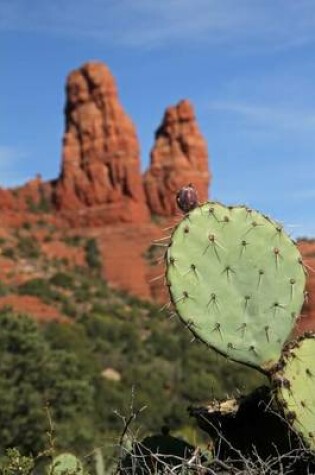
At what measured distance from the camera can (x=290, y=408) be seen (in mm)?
3002

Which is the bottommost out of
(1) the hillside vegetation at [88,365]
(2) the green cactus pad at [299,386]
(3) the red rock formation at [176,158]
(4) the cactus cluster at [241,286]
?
(1) the hillside vegetation at [88,365]

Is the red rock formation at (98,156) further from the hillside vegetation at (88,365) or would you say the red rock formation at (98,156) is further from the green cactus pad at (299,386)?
the green cactus pad at (299,386)

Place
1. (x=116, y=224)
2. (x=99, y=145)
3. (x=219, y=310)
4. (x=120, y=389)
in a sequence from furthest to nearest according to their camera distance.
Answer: (x=99, y=145)
(x=116, y=224)
(x=120, y=389)
(x=219, y=310)

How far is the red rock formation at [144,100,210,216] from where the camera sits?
7111 cm

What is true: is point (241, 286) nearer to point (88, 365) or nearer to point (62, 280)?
point (88, 365)

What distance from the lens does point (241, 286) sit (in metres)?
3.27

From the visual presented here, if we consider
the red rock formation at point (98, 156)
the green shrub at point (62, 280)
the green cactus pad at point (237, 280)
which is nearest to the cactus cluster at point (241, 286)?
the green cactus pad at point (237, 280)

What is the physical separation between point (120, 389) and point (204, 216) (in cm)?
2620

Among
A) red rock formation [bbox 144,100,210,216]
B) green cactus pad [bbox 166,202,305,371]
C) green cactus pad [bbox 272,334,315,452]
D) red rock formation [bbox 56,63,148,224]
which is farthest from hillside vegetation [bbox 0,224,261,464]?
→ red rock formation [bbox 144,100,210,216]

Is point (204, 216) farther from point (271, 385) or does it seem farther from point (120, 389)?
point (120, 389)

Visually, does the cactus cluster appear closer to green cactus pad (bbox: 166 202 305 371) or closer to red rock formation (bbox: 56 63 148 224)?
green cactus pad (bbox: 166 202 305 371)

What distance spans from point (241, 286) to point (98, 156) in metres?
68.7

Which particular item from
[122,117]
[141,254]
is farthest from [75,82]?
[141,254]

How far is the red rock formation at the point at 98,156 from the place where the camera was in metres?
68.4
